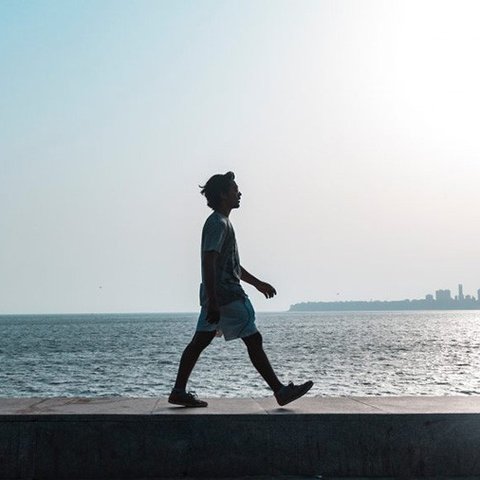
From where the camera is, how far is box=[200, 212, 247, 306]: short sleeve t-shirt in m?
6.26

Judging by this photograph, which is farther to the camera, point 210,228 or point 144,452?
point 210,228

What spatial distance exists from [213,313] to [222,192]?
1021 mm

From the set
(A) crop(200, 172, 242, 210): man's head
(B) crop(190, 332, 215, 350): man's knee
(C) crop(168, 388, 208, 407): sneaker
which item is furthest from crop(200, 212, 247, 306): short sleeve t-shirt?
(C) crop(168, 388, 208, 407): sneaker

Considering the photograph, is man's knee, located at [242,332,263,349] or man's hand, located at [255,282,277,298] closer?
man's knee, located at [242,332,263,349]

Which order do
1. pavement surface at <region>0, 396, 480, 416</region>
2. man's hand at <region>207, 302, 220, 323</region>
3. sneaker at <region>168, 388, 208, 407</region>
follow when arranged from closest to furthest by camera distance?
pavement surface at <region>0, 396, 480, 416</region> → man's hand at <region>207, 302, 220, 323</region> → sneaker at <region>168, 388, 208, 407</region>

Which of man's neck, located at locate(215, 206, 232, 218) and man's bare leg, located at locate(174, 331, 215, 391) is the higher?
man's neck, located at locate(215, 206, 232, 218)

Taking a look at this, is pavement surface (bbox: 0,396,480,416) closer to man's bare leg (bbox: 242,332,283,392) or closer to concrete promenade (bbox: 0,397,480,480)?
concrete promenade (bbox: 0,397,480,480)

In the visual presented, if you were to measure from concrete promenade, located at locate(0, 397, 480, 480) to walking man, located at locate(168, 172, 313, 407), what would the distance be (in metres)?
0.57

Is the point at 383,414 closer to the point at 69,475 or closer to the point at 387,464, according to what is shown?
the point at 387,464

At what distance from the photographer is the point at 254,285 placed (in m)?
6.92

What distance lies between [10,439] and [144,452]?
0.90 metres

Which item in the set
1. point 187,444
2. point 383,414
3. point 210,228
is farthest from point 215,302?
point 383,414

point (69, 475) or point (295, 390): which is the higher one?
point (295, 390)

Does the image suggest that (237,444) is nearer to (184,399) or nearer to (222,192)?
(184,399)
